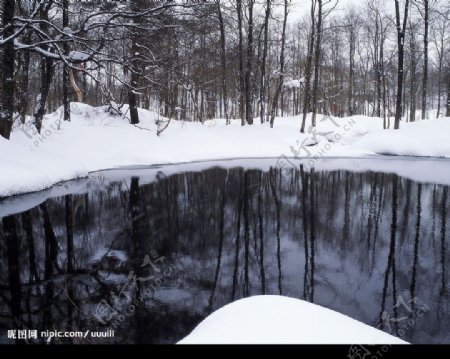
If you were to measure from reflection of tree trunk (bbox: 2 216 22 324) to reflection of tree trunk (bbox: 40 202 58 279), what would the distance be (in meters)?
0.47

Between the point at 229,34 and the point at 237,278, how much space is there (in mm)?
35167

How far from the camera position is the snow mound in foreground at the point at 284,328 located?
318cm

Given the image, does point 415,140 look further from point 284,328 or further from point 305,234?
point 284,328

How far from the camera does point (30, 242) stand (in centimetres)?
782

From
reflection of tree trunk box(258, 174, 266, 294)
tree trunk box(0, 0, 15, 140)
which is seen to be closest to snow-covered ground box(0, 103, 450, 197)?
tree trunk box(0, 0, 15, 140)

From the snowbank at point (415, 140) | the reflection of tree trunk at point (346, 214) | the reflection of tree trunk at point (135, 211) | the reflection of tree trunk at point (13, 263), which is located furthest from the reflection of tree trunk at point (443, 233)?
the snowbank at point (415, 140)

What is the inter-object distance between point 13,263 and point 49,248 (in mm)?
915

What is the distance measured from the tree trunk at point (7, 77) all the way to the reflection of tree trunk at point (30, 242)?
5616 millimetres

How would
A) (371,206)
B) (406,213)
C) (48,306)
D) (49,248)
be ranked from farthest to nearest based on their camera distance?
(371,206), (406,213), (49,248), (48,306)

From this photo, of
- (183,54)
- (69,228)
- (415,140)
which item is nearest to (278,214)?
(69,228)

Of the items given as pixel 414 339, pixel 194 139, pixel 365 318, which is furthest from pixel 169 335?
pixel 194 139

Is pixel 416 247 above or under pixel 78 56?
under

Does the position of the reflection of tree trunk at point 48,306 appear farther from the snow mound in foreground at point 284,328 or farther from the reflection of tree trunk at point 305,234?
the reflection of tree trunk at point 305,234

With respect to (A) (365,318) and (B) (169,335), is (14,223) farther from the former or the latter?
(A) (365,318)
